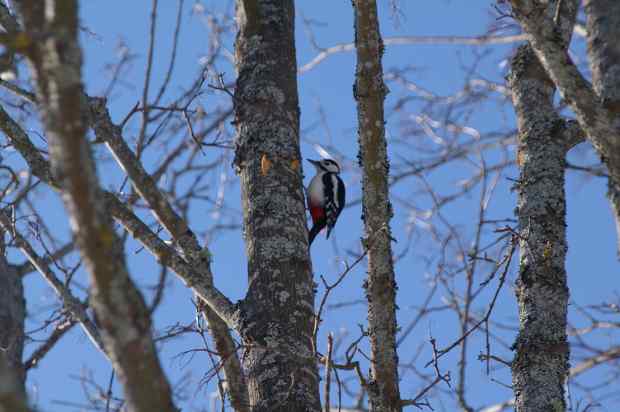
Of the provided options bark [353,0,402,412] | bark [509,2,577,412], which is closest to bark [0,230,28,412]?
bark [353,0,402,412]

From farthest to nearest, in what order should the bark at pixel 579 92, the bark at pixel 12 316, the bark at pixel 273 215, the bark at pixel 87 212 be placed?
the bark at pixel 12 316
the bark at pixel 273 215
the bark at pixel 579 92
the bark at pixel 87 212

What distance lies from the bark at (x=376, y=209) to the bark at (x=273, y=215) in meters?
0.21

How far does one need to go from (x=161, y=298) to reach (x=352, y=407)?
10.7ft

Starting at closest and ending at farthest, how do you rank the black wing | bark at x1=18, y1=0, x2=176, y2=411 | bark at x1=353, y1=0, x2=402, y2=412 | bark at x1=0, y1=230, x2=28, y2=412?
bark at x1=18, y1=0, x2=176, y2=411 → bark at x1=353, y1=0, x2=402, y2=412 → bark at x1=0, y1=230, x2=28, y2=412 → the black wing

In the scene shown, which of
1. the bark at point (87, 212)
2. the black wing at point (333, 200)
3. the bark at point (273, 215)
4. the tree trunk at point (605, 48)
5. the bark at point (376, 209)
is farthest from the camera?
the black wing at point (333, 200)

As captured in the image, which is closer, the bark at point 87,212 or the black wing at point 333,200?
the bark at point 87,212

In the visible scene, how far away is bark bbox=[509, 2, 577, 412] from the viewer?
10.6ft

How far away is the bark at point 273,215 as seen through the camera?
9.99 ft

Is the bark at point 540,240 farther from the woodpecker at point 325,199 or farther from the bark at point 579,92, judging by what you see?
the woodpecker at point 325,199

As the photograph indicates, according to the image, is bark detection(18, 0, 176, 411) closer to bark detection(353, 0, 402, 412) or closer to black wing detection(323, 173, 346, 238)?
bark detection(353, 0, 402, 412)

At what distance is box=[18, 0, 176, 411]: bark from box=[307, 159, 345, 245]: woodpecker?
564 centimetres

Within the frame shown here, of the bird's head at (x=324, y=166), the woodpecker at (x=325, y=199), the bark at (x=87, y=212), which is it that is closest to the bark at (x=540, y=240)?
the bark at (x=87, y=212)

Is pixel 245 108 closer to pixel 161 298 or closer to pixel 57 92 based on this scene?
pixel 161 298

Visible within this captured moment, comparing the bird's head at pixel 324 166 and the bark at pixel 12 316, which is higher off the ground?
the bird's head at pixel 324 166
